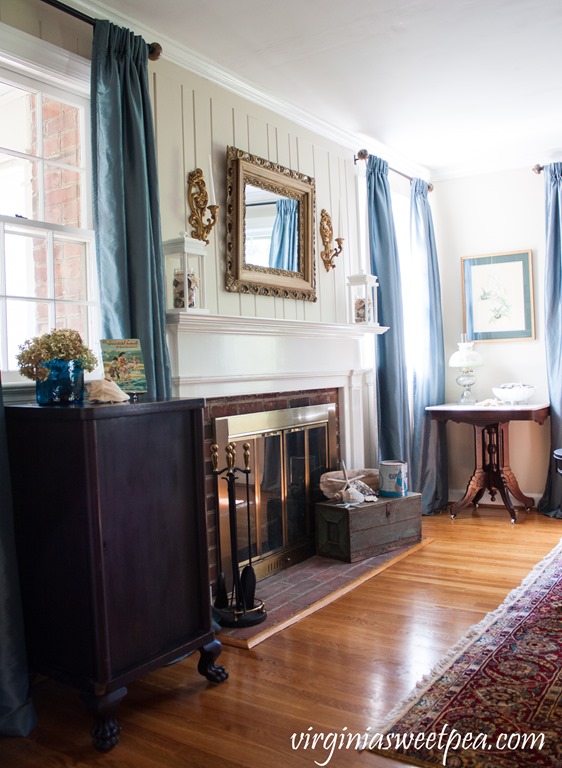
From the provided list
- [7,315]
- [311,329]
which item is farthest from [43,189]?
[311,329]

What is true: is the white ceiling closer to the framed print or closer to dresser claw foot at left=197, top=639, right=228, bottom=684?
the framed print

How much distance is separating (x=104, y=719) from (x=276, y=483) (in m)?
1.89

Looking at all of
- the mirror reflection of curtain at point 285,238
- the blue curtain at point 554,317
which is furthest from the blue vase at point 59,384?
the blue curtain at point 554,317

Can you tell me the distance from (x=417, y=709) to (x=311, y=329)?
2279 mm

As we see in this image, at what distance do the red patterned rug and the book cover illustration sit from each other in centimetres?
139

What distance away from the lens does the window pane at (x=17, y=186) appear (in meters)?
2.66

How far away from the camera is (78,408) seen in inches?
83.4

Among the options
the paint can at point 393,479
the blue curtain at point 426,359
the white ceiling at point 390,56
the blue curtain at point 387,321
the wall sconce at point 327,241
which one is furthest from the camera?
the blue curtain at point 426,359

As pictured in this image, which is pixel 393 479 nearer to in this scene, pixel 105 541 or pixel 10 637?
pixel 105 541

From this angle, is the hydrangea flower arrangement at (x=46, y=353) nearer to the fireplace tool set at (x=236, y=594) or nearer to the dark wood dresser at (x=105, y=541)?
the dark wood dresser at (x=105, y=541)

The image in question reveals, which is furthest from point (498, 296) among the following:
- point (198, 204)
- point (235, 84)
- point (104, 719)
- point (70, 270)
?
point (104, 719)

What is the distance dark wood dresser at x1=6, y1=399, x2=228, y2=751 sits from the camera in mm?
2150

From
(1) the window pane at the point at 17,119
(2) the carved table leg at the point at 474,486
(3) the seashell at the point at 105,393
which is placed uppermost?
(1) the window pane at the point at 17,119

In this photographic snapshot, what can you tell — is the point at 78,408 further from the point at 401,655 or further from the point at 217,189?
the point at 217,189
